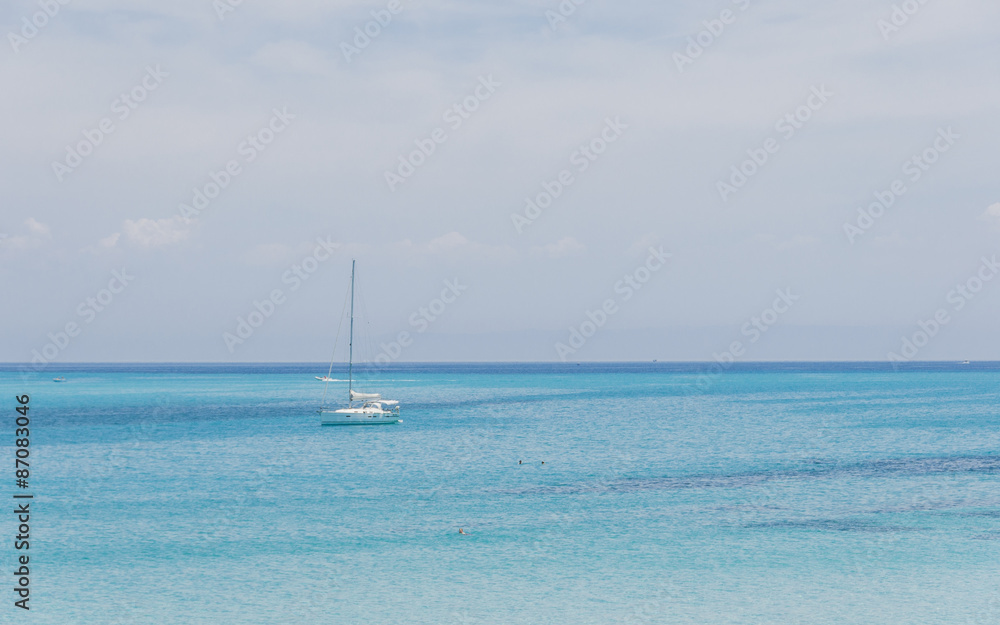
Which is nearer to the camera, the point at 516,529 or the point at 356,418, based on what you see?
the point at 516,529

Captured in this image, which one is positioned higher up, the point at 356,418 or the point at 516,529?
the point at 356,418

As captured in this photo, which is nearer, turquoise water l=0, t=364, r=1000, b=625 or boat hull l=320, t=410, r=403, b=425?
turquoise water l=0, t=364, r=1000, b=625

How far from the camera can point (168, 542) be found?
128 ft

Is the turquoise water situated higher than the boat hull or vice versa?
the boat hull

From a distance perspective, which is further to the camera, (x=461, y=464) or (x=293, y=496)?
(x=461, y=464)

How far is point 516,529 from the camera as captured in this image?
41.0 metres

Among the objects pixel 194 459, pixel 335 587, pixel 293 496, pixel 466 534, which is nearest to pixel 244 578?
pixel 335 587

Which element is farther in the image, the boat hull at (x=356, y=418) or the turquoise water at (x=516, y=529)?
the boat hull at (x=356, y=418)

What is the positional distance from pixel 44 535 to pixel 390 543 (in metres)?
14.9

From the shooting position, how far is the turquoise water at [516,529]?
1214 inches

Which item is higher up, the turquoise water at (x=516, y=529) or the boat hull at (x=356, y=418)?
the boat hull at (x=356, y=418)

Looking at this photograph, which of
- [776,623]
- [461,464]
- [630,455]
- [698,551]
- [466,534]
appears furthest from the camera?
[630,455]

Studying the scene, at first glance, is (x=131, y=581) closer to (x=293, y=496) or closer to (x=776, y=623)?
(x=293, y=496)

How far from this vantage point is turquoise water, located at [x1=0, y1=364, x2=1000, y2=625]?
30.8 m
